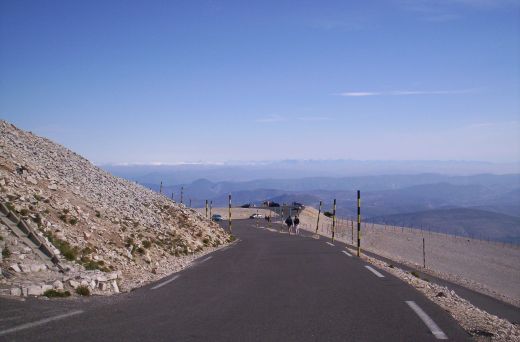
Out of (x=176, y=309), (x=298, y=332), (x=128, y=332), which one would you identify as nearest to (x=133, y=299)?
(x=176, y=309)

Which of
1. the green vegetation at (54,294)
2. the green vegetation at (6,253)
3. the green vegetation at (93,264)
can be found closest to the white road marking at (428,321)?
the green vegetation at (54,294)

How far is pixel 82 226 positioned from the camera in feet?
54.6

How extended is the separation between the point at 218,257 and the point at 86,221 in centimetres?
516

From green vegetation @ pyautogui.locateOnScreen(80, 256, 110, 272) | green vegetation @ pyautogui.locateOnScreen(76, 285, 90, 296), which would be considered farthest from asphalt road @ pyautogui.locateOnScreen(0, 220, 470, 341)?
green vegetation @ pyautogui.locateOnScreen(80, 256, 110, 272)

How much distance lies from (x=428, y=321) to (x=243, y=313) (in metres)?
3.03

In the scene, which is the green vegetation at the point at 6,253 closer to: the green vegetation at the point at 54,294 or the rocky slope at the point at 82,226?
the rocky slope at the point at 82,226

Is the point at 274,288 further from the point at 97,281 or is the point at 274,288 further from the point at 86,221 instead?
the point at 86,221

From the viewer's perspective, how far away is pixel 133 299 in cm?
1027

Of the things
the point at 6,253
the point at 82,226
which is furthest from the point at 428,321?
the point at 82,226

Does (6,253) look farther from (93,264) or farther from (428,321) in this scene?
(428,321)

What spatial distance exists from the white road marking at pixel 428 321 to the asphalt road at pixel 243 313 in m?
0.02

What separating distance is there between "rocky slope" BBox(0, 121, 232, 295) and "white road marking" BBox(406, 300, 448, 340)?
6506 millimetres

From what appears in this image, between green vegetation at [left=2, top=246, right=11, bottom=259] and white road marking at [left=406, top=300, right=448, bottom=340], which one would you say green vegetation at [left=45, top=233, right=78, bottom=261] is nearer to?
green vegetation at [left=2, top=246, right=11, bottom=259]

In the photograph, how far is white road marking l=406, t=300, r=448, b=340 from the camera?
24.2 feet
